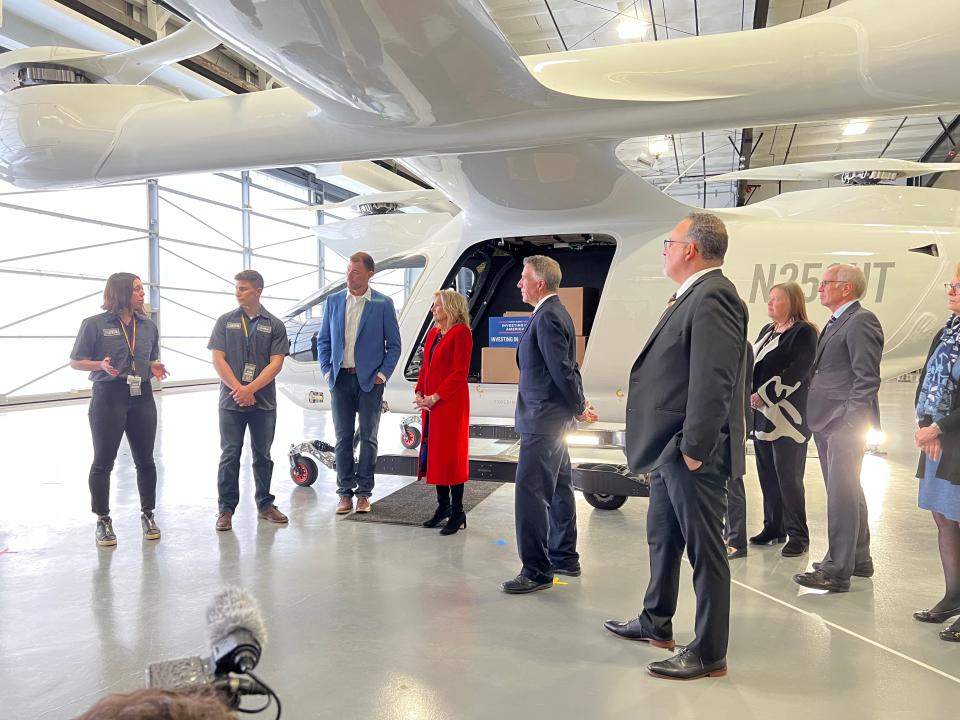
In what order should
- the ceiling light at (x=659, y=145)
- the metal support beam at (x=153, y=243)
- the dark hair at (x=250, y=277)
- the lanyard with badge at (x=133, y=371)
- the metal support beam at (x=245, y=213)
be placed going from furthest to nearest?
the metal support beam at (x=245, y=213), the ceiling light at (x=659, y=145), the metal support beam at (x=153, y=243), the dark hair at (x=250, y=277), the lanyard with badge at (x=133, y=371)

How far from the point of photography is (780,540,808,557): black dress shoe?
3.83 metres

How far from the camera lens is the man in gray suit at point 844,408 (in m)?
3.24

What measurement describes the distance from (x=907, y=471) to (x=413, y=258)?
190 inches

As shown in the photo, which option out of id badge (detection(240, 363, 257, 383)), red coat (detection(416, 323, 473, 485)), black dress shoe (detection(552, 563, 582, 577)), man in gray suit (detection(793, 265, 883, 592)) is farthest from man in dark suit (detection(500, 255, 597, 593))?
id badge (detection(240, 363, 257, 383))

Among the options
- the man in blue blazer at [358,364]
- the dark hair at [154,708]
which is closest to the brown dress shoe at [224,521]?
the man in blue blazer at [358,364]

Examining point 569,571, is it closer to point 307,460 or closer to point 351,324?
point 351,324

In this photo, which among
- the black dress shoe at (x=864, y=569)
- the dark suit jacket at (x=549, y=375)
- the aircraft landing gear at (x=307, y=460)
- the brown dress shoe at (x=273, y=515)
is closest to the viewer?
the dark suit jacket at (x=549, y=375)

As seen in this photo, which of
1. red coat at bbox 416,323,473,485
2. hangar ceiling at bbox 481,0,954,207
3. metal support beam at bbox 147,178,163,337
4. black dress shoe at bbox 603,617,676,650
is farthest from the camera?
metal support beam at bbox 147,178,163,337

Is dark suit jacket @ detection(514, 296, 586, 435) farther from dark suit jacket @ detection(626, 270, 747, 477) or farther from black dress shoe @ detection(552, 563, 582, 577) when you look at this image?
black dress shoe @ detection(552, 563, 582, 577)

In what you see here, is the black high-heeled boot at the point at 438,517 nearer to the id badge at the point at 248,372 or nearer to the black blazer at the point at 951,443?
the id badge at the point at 248,372

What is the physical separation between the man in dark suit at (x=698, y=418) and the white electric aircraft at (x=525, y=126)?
113cm

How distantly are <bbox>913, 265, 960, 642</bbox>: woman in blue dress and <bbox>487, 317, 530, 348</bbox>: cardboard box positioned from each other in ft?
9.98

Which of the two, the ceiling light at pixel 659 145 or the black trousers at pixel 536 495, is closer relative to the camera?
the black trousers at pixel 536 495

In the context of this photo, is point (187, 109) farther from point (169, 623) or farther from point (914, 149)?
point (914, 149)
